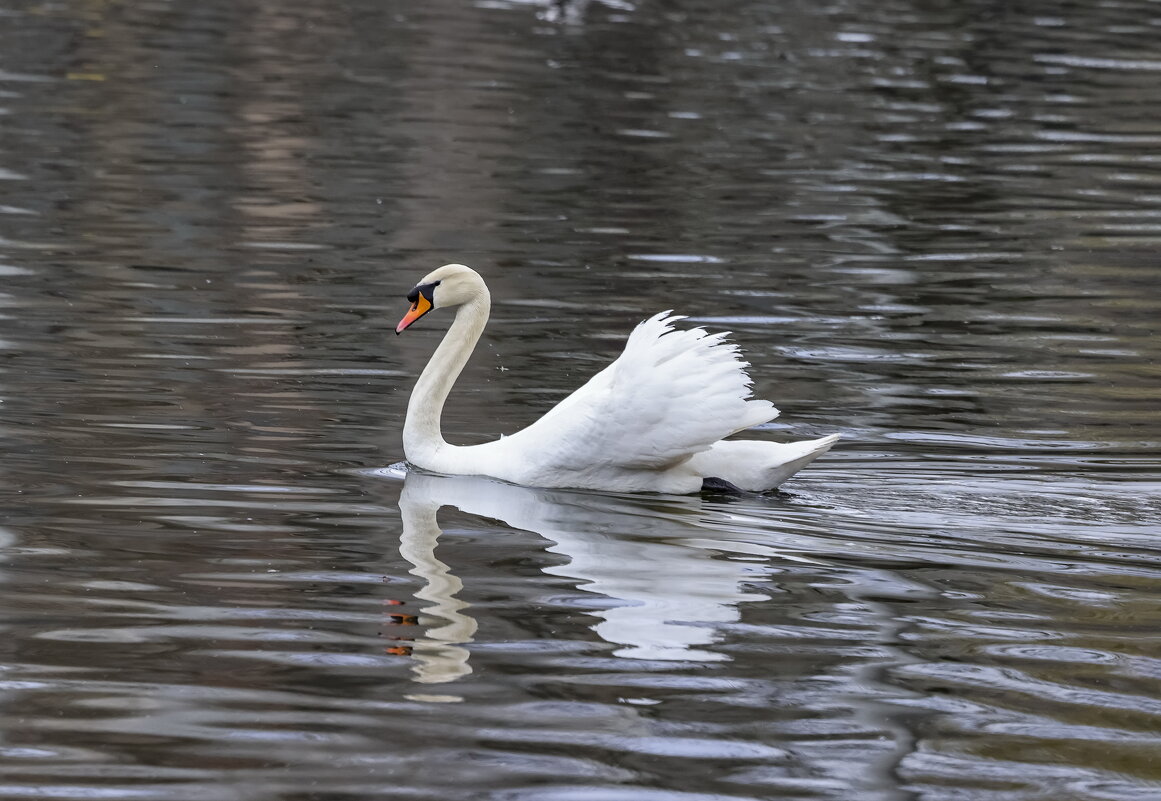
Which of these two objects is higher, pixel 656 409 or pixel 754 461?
pixel 656 409

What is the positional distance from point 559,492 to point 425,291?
1324 millimetres

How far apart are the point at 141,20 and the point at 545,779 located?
3016cm

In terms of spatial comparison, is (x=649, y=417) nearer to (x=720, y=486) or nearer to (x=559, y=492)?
(x=720, y=486)

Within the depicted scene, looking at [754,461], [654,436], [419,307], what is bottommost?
[754,461]

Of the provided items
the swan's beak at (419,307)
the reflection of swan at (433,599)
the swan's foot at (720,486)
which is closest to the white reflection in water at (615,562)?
the reflection of swan at (433,599)

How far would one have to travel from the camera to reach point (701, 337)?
9031 mm

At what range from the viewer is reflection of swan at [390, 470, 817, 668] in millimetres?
6574

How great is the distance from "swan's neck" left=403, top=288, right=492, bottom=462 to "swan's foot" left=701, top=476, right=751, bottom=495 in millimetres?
1248

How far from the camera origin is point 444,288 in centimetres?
971

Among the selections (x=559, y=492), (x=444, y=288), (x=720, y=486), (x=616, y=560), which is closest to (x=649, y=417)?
(x=720, y=486)

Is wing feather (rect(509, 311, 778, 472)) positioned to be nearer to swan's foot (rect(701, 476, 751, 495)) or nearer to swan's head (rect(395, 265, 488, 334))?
swan's foot (rect(701, 476, 751, 495))

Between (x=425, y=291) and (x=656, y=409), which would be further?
(x=425, y=291)

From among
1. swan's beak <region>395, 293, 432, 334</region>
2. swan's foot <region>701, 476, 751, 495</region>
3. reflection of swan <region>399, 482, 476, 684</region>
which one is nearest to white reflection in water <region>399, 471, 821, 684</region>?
reflection of swan <region>399, 482, 476, 684</region>

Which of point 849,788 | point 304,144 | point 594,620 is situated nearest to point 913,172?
point 304,144
